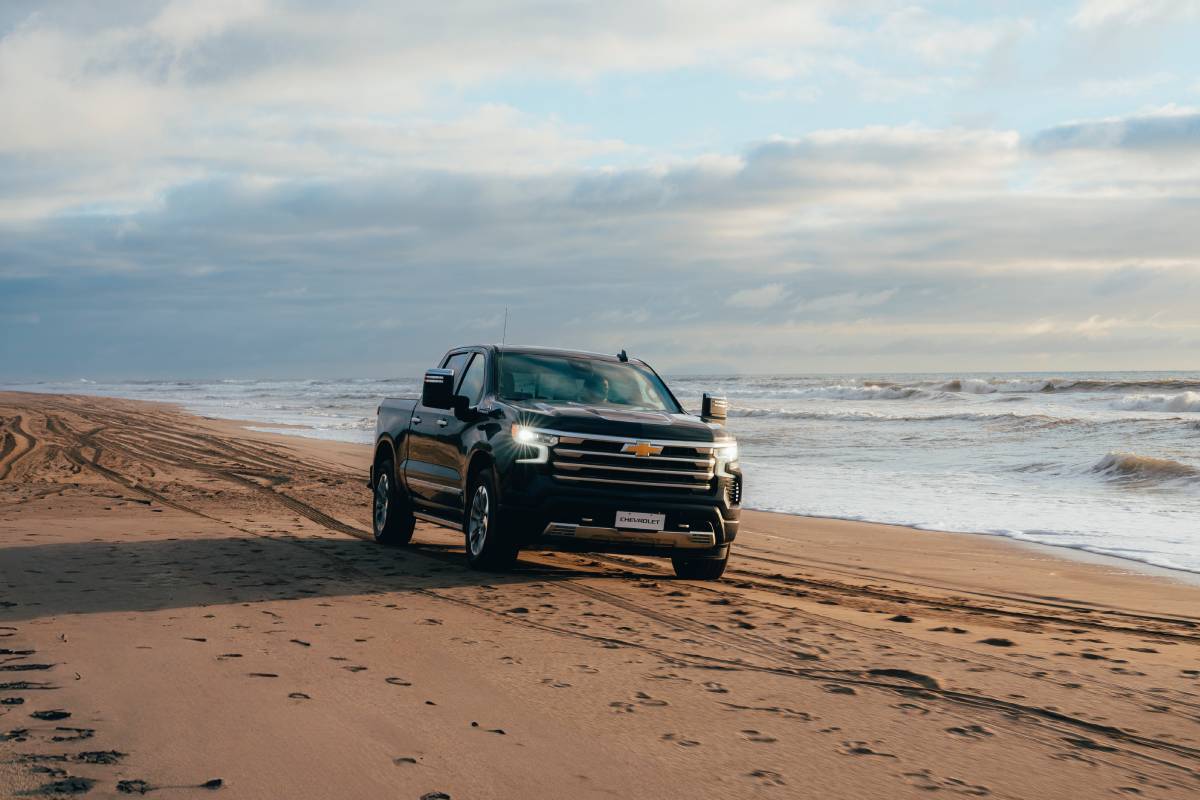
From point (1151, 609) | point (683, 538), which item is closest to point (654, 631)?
point (683, 538)

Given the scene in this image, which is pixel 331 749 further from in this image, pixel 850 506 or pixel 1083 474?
pixel 1083 474

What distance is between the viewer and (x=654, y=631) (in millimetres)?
6863

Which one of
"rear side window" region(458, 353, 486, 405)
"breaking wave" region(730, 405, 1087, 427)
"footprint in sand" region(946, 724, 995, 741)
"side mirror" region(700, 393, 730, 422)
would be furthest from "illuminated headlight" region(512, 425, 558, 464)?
"breaking wave" region(730, 405, 1087, 427)

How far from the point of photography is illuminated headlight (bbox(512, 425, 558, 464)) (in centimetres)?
853

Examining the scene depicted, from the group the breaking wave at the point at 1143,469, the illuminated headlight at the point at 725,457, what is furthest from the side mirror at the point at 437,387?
the breaking wave at the point at 1143,469

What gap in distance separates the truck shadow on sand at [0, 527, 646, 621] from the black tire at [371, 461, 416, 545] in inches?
6.8

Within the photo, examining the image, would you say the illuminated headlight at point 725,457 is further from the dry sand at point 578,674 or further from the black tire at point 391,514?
the black tire at point 391,514

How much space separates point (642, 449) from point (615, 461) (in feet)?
0.71

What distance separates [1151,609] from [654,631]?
388 cm

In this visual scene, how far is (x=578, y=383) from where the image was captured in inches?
383

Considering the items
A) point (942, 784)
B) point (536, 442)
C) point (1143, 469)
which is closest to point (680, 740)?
point (942, 784)

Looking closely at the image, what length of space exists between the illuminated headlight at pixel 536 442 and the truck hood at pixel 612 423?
0.21 feet

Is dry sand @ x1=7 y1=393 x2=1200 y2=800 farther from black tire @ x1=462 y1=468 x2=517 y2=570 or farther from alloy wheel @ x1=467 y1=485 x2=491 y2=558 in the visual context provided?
alloy wheel @ x1=467 y1=485 x2=491 y2=558

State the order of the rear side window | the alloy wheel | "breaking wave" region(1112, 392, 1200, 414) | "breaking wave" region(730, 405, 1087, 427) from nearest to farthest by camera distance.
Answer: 1. the alloy wheel
2. the rear side window
3. "breaking wave" region(730, 405, 1087, 427)
4. "breaking wave" region(1112, 392, 1200, 414)
